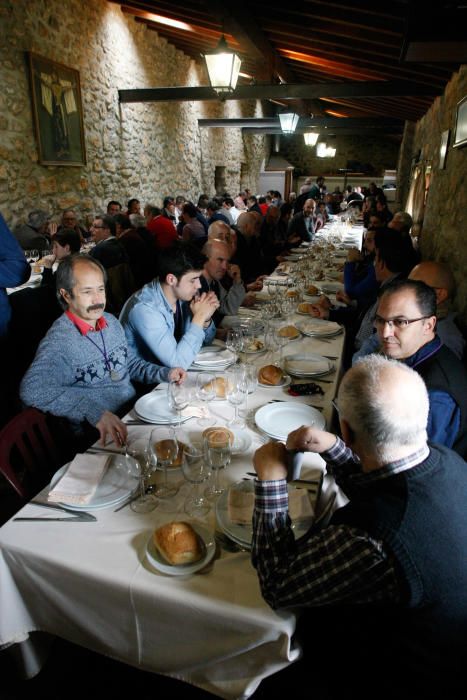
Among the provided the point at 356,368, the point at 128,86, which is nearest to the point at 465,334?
the point at 356,368

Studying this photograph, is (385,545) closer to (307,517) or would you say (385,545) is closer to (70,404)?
(307,517)

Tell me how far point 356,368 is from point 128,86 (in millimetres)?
8609

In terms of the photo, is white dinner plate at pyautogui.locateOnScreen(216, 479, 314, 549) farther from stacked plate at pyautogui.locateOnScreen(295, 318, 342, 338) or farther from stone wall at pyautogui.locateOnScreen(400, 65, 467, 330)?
stone wall at pyautogui.locateOnScreen(400, 65, 467, 330)

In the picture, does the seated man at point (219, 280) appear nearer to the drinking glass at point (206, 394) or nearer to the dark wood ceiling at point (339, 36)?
the drinking glass at point (206, 394)

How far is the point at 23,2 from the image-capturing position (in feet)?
17.1

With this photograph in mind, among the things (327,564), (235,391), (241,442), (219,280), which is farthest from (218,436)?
(219,280)

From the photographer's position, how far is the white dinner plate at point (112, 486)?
49.4 inches

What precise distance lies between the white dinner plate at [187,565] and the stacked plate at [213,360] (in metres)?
1.14

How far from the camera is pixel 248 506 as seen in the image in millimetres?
1211

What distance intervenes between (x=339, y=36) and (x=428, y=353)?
15.7 feet

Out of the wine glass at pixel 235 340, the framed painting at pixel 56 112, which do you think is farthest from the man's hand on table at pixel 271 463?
the framed painting at pixel 56 112

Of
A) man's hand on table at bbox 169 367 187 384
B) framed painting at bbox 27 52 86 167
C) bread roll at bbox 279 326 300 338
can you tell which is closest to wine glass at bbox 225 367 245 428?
man's hand on table at bbox 169 367 187 384

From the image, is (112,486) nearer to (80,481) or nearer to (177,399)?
(80,481)

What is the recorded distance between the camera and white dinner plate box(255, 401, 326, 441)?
5.40 ft
